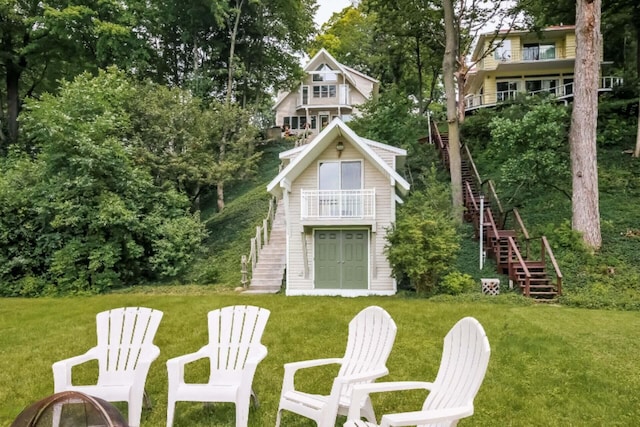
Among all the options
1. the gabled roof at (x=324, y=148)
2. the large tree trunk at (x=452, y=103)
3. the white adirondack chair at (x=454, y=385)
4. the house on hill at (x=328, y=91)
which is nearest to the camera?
the white adirondack chair at (x=454, y=385)

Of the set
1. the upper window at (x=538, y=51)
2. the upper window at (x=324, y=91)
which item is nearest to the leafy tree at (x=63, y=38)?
the upper window at (x=324, y=91)

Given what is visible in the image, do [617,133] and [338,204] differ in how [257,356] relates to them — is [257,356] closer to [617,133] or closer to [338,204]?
[338,204]

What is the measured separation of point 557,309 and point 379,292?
4807 mm

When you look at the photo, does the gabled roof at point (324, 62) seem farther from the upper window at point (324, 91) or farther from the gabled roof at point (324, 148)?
the gabled roof at point (324, 148)

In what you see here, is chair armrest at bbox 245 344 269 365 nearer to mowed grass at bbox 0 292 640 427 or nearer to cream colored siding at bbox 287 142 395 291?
mowed grass at bbox 0 292 640 427

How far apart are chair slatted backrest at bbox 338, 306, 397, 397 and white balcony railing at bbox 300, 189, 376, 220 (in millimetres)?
8421

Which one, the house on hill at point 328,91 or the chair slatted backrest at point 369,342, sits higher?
the house on hill at point 328,91

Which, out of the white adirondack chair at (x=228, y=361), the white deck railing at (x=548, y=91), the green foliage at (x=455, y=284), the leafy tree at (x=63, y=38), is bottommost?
the green foliage at (x=455, y=284)

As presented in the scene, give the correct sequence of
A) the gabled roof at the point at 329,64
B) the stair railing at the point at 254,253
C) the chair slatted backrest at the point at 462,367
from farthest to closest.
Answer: the gabled roof at the point at 329,64
the stair railing at the point at 254,253
the chair slatted backrest at the point at 462,367

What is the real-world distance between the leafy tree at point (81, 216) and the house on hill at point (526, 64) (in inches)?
802

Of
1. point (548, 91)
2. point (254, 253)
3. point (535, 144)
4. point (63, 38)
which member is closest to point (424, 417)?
point (254, 253)

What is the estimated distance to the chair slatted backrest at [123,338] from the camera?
165 inches

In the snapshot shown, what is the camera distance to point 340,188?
13.4 meters

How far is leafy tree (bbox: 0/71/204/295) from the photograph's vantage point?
13.2 metres
